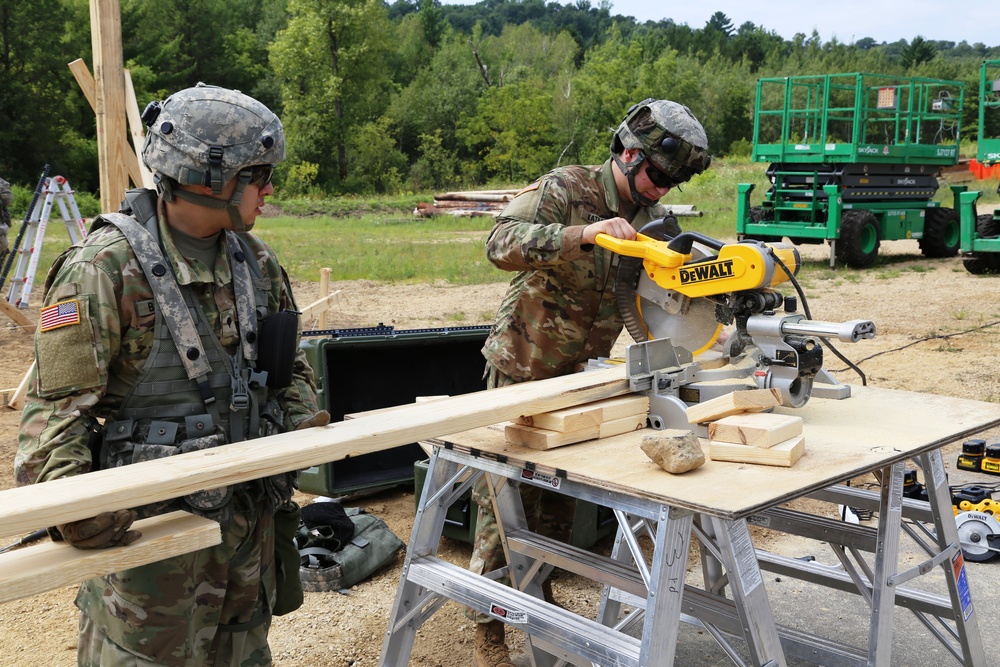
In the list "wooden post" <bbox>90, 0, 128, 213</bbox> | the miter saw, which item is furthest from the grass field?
the miter saw

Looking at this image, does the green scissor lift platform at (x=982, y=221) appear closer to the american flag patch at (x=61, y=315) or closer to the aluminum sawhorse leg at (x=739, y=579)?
the aluminum sawhorse leg at (x=739, y=579)

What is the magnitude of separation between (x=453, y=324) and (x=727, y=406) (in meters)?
8.04

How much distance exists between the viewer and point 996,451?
5750 mm

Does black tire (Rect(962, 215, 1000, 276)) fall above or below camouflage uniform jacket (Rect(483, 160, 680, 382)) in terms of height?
below

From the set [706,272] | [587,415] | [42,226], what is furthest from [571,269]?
[42,226]

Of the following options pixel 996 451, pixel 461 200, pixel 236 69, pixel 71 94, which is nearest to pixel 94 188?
pixel 71 94

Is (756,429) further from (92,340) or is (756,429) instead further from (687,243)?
(92,340)

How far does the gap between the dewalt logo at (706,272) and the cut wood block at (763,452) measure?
1.91 ft

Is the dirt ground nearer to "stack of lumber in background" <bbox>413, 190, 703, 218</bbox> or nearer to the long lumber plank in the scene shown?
the long lumber plank

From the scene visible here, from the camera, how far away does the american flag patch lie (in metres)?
2.34

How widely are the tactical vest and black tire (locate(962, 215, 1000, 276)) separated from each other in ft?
44.0

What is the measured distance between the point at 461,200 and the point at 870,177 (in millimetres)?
16260

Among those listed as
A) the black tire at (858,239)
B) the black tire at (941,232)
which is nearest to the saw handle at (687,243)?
the black tire at (858,239)

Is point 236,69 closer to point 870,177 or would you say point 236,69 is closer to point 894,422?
point 870,177
